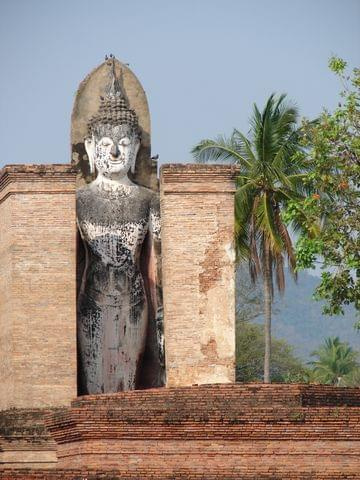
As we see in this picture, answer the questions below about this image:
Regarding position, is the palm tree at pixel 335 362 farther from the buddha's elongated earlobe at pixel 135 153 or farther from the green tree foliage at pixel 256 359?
the buddha's elongated earlobe at pixel 135 153

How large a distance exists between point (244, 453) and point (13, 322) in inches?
205

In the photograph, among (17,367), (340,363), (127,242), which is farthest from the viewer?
(340,363)

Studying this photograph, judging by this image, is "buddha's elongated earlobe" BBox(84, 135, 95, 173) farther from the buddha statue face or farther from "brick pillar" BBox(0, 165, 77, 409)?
"brick pillar" BBox(0, 165, 77, 409)

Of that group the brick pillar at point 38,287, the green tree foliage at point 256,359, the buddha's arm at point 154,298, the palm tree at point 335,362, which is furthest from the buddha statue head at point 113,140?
the palm tree at point 335,362

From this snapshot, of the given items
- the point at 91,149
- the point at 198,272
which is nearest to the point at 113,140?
the point at 91,149

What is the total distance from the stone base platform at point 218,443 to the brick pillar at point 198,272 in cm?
419

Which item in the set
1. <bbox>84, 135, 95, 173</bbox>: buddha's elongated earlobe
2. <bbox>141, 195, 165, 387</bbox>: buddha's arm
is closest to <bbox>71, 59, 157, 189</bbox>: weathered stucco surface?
<bbox>84, 135, 95, 173</bbox>: buddha's elongated earlobe

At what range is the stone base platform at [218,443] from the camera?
17.9 m

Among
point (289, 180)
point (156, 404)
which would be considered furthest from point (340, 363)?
point (156, 404)

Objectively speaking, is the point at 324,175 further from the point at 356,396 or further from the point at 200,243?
the point at 356,396

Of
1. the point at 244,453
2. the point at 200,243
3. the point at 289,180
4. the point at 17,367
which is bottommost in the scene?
the point at 244,453

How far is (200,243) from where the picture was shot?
896 inches

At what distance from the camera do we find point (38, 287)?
73.4 feet

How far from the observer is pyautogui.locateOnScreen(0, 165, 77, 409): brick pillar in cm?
2217
